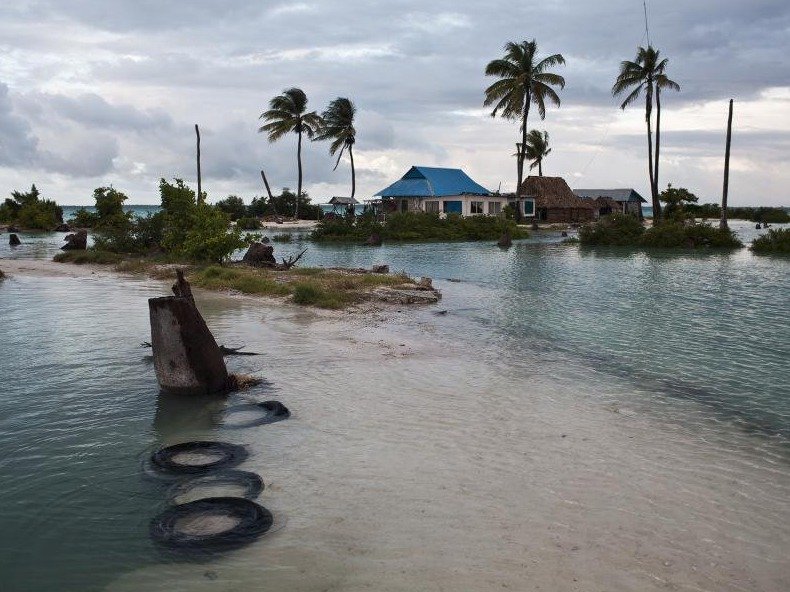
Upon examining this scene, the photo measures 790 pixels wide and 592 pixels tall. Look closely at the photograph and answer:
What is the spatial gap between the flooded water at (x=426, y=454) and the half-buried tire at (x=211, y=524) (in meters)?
0.14

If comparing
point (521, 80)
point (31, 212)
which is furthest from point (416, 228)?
point (31, 212)

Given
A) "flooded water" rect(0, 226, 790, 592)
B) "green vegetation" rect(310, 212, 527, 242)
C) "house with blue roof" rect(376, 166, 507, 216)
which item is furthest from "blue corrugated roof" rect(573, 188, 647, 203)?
"flooded water" rect(0, 226, 790, 592)

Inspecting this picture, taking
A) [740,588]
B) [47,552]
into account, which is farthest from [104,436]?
[740,588]

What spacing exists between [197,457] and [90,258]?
25.0m

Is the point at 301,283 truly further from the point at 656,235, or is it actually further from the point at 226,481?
the point at 656,235

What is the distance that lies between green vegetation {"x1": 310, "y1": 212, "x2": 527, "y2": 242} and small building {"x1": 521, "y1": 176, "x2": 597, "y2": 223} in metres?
20.8

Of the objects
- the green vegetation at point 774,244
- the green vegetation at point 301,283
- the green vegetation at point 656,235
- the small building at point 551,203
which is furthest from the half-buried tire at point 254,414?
the small building at point 551,203

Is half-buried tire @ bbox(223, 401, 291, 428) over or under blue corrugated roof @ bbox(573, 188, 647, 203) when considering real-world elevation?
under

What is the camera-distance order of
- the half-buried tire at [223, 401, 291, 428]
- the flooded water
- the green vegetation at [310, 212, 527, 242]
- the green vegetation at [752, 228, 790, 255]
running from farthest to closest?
1. the green vegetation at [310, 212, 527, 242]
2. the green vegetation at [752, 228, 790, 255]
3. the half-buried tire at [223, 401, 291, 428]
4. the flooded water

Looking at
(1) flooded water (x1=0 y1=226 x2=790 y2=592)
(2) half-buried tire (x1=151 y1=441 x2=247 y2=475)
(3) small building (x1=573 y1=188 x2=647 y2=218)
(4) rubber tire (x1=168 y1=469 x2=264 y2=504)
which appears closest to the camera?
(1) flooded water (x1=0 y1=226 x2=790 y2=592)

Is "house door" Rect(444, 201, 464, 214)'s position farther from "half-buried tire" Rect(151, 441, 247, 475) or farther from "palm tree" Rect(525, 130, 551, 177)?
"half-buried tire" Rect(151, 441, 247, 475)

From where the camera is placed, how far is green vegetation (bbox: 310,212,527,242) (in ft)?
174

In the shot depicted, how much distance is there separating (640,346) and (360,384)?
20.9ft

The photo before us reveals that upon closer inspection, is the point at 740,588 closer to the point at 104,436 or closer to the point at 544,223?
the point at 104,436
